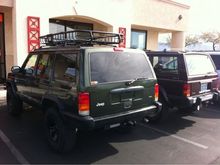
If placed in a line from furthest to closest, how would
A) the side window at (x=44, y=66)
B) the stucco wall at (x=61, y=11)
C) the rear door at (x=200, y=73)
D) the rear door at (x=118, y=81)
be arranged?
the stucco wall at (x=61, y=11), the rear door at (x=200, y=73), the side window at (x=44, y=66), the rear door at (x=118, y=81)

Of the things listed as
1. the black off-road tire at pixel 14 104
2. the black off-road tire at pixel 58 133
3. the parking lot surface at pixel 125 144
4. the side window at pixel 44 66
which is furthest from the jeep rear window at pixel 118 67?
the black off-road tire at pixel 14 104

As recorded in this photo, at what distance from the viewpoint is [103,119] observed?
13.0 feet

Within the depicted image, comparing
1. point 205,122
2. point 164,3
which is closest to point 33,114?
point 205,122

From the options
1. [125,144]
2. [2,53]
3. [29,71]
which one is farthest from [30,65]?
[2,53]

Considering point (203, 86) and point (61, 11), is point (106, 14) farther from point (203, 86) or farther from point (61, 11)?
point (203, 86)

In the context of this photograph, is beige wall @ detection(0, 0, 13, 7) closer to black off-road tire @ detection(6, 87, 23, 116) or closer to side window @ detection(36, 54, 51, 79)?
black off-road tire @ detection(6, 87, 23, 116)

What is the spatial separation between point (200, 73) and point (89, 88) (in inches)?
136

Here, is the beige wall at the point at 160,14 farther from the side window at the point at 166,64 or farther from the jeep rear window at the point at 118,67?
the jeep rear window at the point at 118,67

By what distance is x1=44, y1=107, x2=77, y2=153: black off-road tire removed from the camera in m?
4.14

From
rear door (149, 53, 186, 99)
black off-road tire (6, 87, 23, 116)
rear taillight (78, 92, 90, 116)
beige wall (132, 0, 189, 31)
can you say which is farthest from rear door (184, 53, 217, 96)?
beige wall (132, 0, 189, 31)

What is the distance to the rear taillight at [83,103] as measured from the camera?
3748mm

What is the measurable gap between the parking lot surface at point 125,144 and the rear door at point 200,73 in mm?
925

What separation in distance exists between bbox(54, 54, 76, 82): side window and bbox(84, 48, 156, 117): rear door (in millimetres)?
310

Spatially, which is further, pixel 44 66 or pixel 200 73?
pixel 200 73
